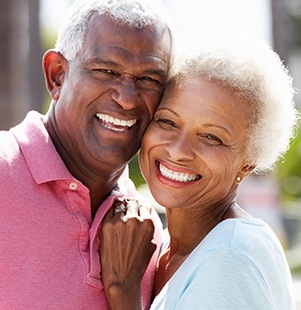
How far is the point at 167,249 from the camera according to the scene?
433cm

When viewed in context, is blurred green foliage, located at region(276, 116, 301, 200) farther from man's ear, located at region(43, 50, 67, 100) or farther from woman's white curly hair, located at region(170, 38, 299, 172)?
woman's white curly hair, located at region(170, 38, 299, 172)

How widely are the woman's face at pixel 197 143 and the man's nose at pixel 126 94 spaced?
115mm

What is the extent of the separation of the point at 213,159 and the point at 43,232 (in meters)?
0.72

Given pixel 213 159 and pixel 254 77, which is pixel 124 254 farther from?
pixel 254 77

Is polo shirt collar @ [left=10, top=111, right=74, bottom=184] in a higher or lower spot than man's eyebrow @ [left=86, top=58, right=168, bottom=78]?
lower

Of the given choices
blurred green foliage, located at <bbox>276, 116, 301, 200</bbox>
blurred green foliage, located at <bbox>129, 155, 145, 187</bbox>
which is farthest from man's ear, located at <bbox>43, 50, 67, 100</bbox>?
blurred green foliage, located at <bbox>276, 116, 301, 200</bbox>

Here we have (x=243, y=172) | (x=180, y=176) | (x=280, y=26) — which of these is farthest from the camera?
(x=280, y=26)

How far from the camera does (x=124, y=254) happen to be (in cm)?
403

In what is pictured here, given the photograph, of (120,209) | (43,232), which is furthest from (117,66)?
(43,232)

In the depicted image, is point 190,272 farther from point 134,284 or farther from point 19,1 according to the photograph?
point 19,1

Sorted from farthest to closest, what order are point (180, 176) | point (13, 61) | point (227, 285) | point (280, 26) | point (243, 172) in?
point (280, 26) < point (13, 61) < point (243, 172) < point (180, 176) < point (227, 285)

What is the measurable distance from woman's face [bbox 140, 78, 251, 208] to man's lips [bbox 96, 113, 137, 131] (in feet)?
0.30

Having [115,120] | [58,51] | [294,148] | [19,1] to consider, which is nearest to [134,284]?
[115,120]

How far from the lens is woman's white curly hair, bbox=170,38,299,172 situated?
3.87 m
